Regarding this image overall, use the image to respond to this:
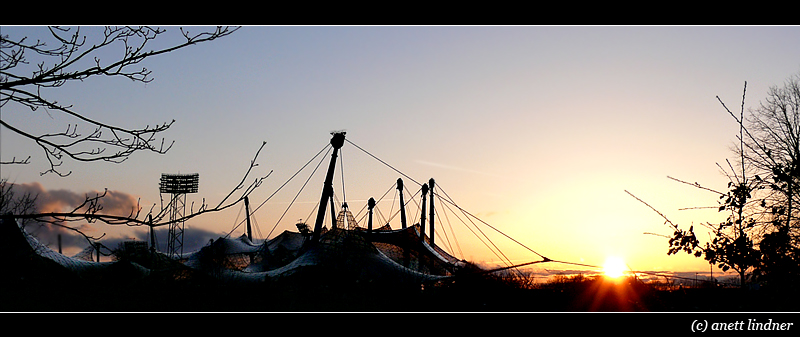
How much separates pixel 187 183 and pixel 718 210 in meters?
54.3

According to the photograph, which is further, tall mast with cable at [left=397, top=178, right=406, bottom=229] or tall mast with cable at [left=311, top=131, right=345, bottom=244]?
tall mast with cable at [left=397, top=178, right=406, bottom=229]

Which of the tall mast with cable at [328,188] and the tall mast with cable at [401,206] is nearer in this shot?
the tall mast with cable at [328,188]

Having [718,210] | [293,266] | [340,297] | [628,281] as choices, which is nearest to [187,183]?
[293,266]

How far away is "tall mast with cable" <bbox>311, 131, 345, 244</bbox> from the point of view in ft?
93.4

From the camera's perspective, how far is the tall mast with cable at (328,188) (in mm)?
28467

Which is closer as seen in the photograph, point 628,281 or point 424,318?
point 424,318

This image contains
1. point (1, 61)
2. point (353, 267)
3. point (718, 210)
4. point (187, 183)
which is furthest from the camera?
point (187, 183)

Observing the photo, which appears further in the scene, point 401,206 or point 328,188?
point 401,206

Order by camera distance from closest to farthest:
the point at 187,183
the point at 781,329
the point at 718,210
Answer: the point at 781,329 < the point at 718,210 < the point at 187,183

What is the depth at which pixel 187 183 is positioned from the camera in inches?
2238

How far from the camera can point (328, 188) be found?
2878 cm
